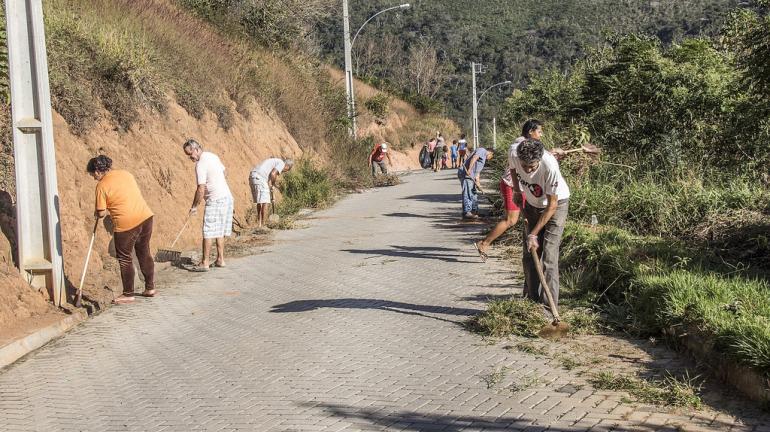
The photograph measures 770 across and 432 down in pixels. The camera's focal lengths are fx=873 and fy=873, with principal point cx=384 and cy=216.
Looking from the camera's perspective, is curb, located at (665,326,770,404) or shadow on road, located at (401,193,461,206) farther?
shadow on road, located at (401,193,461,206)

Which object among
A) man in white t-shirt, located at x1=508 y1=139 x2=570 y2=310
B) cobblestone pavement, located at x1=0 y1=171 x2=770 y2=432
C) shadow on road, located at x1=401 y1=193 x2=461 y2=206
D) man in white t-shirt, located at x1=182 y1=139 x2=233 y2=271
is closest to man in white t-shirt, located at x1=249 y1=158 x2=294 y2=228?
man in white t-shirt, located at x1=182 y1=139 x2=233 y2=271

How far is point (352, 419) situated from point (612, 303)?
150 inches

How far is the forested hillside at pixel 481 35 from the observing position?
77.2 m

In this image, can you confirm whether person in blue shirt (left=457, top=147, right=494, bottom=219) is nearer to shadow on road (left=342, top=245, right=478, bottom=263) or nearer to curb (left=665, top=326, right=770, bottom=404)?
shadow on road (left=342, top=245, right=478, bottom=263)

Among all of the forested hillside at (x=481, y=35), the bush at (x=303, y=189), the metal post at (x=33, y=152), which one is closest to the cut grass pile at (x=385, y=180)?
the bush at (x=303, y=189)

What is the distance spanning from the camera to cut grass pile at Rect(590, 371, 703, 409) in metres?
5.66

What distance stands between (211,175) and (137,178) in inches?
92.8

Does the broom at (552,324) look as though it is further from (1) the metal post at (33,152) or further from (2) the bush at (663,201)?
(1) the metal post at (33,152)

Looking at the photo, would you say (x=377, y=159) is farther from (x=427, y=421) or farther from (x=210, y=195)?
(x=427, y=421)

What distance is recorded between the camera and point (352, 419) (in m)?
5.60

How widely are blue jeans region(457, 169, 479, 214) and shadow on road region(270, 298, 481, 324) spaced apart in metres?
5.92

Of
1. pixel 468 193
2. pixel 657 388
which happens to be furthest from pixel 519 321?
pixel 468 193

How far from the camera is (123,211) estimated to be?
973cm

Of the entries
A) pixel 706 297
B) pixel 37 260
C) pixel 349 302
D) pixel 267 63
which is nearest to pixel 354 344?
pixel 349 302
